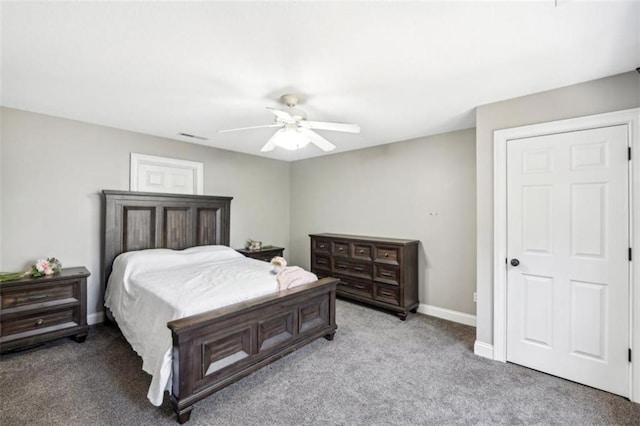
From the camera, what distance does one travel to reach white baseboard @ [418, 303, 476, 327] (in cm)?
345

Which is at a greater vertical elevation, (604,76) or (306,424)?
(604,76)

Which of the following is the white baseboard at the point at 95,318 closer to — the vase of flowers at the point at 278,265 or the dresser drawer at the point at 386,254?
the vase of flowers at the point at 278,265

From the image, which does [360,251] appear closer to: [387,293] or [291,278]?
[387,293]

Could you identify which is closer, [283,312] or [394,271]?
[283,312]

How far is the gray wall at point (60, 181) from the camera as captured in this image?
2.92 metres

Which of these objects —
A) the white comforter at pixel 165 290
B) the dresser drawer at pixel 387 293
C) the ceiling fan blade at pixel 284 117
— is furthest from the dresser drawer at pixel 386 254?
the ceiling fan blade at pixel 284 117

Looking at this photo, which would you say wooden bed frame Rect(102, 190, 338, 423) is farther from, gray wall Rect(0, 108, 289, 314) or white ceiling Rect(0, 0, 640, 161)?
white ceiling Rect(0, 0, 640, 161)

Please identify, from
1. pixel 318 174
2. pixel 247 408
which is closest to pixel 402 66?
pixel 247 408

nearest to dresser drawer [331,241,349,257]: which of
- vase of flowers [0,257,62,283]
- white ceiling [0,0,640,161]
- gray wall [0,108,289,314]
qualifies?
white ceiling [0,0,640,161]

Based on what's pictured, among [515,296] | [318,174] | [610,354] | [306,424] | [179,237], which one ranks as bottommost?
[306,424]

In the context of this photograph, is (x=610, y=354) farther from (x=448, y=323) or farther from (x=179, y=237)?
(x=179, y=237)

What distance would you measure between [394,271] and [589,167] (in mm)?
2156

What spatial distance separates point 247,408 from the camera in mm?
1977

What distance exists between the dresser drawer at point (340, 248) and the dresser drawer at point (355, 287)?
1.21 ft
